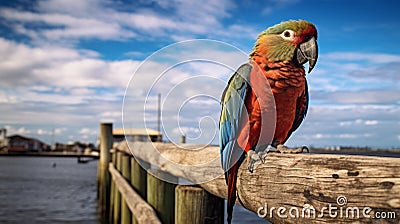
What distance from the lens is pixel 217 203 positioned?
320cm

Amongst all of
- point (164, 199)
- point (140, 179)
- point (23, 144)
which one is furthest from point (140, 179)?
point (23, 144)

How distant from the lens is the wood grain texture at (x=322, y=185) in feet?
4.91

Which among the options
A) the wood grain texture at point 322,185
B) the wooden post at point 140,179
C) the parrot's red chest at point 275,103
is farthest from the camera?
the wooden post at point 140,179

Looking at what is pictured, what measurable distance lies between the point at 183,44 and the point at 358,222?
4.38 feet

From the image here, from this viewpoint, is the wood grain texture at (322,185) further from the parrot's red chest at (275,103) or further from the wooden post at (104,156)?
the wooden post at (104,156)

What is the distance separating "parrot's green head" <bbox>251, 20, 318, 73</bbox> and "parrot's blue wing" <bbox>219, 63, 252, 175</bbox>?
147 millimetres

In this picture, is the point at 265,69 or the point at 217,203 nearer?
the point at 265,69

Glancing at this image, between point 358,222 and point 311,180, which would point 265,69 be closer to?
point 311,180

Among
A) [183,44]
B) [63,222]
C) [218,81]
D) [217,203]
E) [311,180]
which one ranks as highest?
[183,44]

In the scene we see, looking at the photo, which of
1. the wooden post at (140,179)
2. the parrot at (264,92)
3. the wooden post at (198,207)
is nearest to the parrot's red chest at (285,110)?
the parrot at (264,92)

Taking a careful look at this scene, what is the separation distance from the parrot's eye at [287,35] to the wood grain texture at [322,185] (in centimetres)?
66

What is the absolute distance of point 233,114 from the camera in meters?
2.55

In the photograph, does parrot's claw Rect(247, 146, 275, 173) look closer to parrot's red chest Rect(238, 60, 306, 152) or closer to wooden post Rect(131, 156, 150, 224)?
parrot's red chest Rect(238, 60, 306, 152)

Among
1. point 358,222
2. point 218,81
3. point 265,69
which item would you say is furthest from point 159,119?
point 358,222
